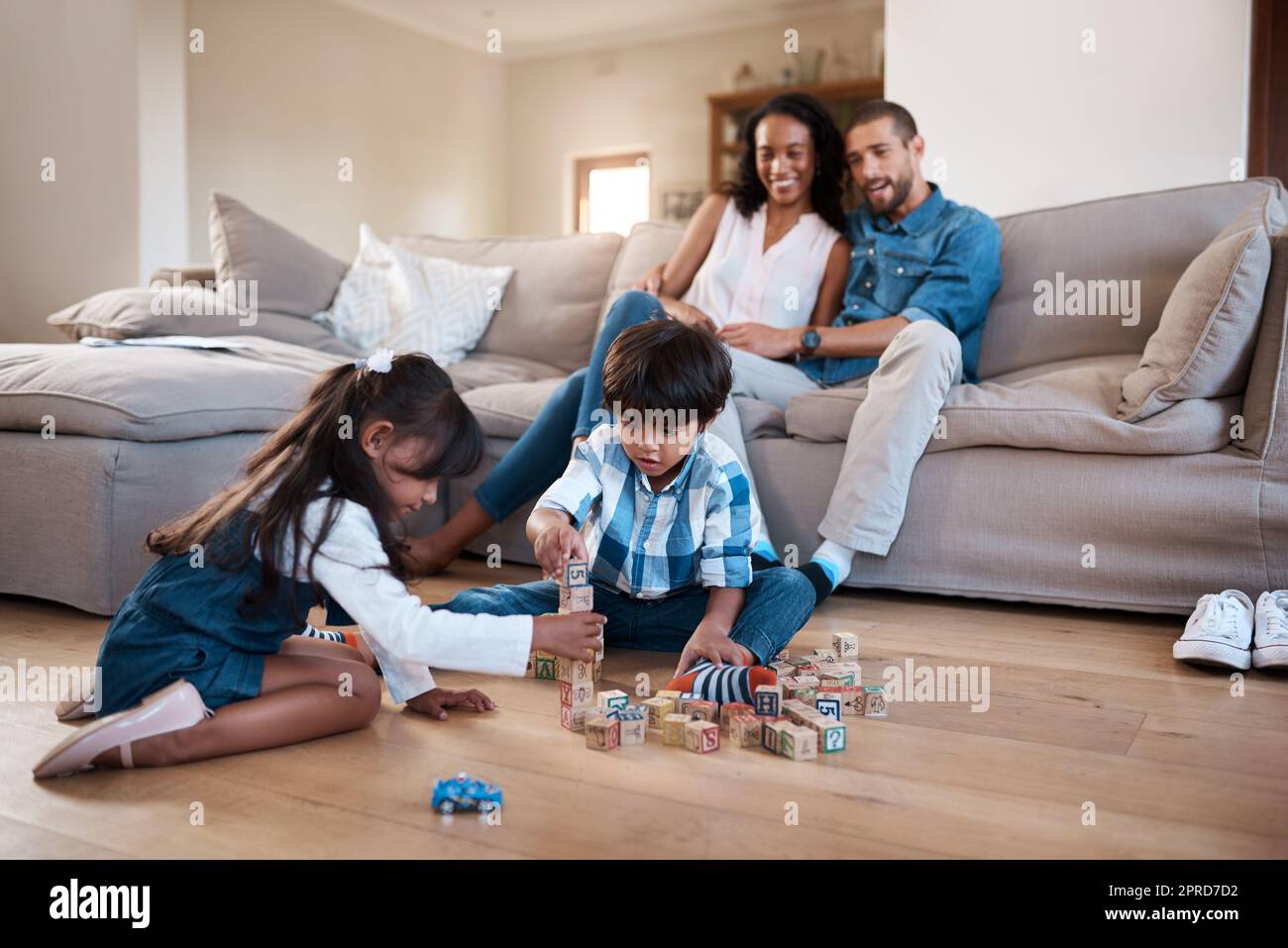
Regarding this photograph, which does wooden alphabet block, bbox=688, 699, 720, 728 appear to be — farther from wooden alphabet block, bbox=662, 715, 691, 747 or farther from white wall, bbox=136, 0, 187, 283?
white wall, bbox=136, 0, 187, 283

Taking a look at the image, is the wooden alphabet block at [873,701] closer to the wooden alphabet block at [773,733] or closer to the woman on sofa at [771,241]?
the wooden alphabet block at [773,733]

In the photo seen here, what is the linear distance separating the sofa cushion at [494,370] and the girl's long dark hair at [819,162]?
826 mm

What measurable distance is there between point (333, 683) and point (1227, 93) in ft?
12.6

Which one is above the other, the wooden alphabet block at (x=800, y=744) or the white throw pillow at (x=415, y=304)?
the white throw pillow at (x=415, y=304)

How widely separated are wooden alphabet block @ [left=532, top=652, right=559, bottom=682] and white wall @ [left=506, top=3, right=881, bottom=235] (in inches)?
238

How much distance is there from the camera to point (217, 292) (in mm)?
3275

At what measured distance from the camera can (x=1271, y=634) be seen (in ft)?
5.57

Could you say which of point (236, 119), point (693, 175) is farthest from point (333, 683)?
point (693, 175)

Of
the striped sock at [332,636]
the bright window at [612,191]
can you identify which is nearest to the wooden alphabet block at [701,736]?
the striped sock at [332,636]

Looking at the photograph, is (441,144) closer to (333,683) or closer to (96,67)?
(96,67)

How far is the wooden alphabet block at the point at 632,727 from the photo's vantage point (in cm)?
135

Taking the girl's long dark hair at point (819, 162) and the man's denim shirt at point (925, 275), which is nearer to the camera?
the man's denim shirt at point (925, 275)
